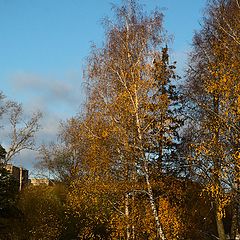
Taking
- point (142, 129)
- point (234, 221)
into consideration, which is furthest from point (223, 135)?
point (234, 221)

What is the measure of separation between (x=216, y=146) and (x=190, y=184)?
8.95 meters

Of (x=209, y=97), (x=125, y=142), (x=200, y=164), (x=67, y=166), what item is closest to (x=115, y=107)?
(x=125, y=142)

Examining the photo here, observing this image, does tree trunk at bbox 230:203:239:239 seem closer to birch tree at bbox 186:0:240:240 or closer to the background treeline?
the background treeline

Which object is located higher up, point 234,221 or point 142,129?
point 142,129

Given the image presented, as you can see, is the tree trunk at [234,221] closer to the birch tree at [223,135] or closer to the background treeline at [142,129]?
the background treeline at [142,129]

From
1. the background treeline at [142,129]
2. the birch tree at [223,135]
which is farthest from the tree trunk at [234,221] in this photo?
the birch tree at [223,135]

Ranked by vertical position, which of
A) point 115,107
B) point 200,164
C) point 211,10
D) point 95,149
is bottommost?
point 200,164

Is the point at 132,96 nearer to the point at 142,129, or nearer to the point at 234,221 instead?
the point at 142,129

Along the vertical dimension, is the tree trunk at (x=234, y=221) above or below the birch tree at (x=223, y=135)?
below

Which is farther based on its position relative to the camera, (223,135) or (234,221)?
(234,221)

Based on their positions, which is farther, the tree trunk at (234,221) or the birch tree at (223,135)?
the tree trunk at (234,221)

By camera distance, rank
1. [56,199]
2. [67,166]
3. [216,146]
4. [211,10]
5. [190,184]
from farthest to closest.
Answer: [67,166]
[56,199]
[190,184]
[211,10]
[216,146]

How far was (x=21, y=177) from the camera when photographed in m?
46.5

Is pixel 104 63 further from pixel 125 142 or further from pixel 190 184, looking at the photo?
pixel 190 184
